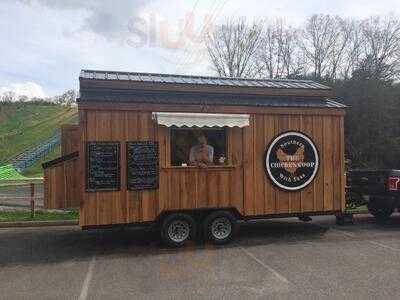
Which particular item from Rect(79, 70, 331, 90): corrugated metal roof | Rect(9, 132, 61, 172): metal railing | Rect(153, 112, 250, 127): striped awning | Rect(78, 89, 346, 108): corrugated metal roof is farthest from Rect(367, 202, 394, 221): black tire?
Rect(9, 132, 61, 172): metal railing

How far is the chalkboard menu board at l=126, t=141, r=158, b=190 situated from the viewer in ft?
31.2

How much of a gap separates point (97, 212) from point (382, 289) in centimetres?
506

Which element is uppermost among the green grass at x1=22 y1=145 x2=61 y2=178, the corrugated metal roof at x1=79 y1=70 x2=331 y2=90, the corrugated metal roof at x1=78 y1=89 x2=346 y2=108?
the corrugated metal roof at x1=79 y1=70 x2=331 y2=90

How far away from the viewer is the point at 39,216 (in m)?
12.9

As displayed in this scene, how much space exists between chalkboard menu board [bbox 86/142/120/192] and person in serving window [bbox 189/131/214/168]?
1627 mm

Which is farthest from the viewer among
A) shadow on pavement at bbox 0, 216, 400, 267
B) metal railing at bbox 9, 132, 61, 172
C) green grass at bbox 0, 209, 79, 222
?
metal railing at bbox 9, 132, 61, 172

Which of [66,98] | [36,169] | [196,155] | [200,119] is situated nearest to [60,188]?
[196,155]

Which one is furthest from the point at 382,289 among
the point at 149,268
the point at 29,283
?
the point at 29,283

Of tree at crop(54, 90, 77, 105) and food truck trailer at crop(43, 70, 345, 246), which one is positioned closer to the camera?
food truck trailer at crop(43, 70, 345, 246)

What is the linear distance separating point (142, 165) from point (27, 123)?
5919cm

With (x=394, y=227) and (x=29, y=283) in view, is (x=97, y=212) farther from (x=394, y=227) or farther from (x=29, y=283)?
(x=394, y=227)

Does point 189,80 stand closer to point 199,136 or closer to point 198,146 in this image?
point 199,136

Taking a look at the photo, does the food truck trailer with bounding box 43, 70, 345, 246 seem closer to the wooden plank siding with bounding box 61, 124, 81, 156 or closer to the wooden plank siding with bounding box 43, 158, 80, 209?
the wooden plank siding with bounding box 43, 158, 80, 209

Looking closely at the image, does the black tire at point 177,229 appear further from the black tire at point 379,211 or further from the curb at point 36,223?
the black tire at point 379,211
